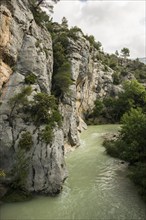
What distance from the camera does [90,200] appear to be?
78.6 feet

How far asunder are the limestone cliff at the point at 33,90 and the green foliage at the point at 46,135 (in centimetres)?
44

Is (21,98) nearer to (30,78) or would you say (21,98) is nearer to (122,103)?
(30,78)

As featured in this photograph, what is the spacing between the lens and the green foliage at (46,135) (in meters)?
26.2

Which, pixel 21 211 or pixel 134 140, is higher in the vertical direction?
pixel 134 140

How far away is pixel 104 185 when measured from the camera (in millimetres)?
27594

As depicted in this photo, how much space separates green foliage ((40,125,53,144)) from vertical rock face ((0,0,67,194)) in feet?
1.52

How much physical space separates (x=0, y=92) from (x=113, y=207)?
17757 mm

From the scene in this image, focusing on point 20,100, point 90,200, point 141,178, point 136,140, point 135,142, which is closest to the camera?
point 141,178

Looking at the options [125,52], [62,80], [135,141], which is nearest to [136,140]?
[135,141]

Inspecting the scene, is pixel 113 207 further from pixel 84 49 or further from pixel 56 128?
pixel 84 49

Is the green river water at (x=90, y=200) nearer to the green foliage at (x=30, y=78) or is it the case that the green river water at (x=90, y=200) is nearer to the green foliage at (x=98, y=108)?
the green foliage at (x=30, y=78)

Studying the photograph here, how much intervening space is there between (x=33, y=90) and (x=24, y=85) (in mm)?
1349

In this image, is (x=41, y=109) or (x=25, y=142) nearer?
(x=25, y=142)

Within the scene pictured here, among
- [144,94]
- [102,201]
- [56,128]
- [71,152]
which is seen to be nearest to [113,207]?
[102,201]
